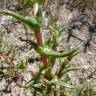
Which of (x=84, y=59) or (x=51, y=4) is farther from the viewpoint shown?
(x=51, y=4)

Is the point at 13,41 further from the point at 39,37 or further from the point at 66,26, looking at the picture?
the point at 39,37

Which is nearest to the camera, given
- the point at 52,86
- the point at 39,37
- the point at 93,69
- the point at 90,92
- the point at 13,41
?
the point at 39,37

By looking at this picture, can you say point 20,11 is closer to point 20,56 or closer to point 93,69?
point 20,56

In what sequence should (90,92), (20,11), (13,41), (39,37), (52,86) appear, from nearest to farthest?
(39,37)
(52,86)
(90,92)
(13,41)
(20,11)

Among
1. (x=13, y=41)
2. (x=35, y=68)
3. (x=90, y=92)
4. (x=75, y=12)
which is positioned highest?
(x=75, y=12)

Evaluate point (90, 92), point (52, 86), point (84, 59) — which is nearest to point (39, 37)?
point (52, 86)

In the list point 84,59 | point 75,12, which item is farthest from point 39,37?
point 75,12

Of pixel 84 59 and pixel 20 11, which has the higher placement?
pixel 20 11
